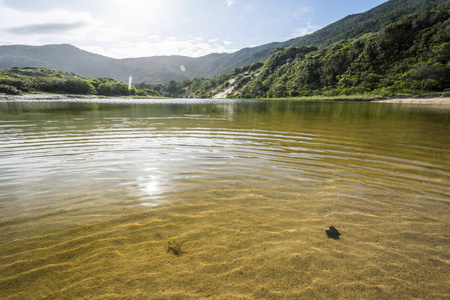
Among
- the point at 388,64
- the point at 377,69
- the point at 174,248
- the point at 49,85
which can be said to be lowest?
the point at 174,248

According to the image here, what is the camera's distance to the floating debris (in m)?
3.37

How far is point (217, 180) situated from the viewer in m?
6.28

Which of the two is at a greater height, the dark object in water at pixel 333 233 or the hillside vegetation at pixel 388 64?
the hillside vegetation at pixel 388 64

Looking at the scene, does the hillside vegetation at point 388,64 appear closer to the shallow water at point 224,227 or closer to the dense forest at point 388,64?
the dense forest at point 388,64

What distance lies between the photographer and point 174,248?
343 cm

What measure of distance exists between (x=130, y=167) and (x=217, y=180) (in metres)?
3.44

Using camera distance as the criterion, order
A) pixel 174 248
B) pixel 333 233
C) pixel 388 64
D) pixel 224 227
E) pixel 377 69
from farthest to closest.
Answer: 1. pixel 377 69
2. pixel 388 64
3. pixel 224 227
4. pixel 333 233
5. pixel 174 248

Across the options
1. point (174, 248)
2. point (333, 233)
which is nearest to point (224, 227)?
point (174, 248)

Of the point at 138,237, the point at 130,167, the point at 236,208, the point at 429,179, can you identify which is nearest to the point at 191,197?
the point at 236,208

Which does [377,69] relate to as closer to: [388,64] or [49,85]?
[388,64]

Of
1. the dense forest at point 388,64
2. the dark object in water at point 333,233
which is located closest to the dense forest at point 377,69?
the dense forest at point 388,64

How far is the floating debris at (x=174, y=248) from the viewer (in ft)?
11.1

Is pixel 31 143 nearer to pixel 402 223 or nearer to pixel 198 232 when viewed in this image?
pixel 198 232

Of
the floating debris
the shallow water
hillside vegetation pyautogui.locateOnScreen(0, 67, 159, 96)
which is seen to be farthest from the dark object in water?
hillside vegetation pyautogui.locateOnScreen(0, 67, 159, 96)
